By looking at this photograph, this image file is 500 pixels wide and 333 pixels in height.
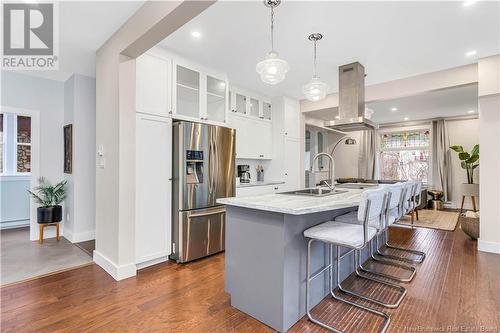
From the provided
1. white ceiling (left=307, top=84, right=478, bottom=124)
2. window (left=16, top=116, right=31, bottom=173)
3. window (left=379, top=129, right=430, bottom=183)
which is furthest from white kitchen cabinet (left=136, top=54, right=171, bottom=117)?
window (left=379, top=129, right=430, bottom=183)

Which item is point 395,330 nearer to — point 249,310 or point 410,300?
point 410,300

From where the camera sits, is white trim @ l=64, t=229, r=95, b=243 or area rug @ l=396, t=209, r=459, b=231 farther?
area rug @ l=396, t=209, r=459, b=231

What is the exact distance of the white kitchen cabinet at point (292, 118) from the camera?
5172 mm

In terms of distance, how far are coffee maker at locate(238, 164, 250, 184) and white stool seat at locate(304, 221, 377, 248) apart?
2.82 metres

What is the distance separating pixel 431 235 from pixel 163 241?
443 centimetres

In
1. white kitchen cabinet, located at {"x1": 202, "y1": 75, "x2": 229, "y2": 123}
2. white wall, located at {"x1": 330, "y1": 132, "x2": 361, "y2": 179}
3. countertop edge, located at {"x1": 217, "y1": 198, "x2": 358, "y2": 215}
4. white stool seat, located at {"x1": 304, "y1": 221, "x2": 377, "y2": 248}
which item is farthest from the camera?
white wall, located at {"x1": 330, "y1": 132, "x2": 361, "y2": 179}

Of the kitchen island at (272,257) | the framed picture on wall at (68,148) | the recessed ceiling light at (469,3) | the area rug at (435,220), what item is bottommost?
the area rug at (435,220)

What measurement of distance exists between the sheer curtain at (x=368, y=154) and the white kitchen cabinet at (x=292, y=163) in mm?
3811

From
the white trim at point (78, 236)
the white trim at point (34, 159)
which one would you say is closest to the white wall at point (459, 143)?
the white trim at point (78, 236)

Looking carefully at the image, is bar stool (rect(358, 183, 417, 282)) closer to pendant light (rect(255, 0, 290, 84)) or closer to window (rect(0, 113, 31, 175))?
pendant light (rect(255, 0, 290, 84))

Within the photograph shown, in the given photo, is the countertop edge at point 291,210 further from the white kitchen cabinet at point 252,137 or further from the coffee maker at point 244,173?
the coffee maker at point 244,173

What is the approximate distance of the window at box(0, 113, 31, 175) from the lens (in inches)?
186

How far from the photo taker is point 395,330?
5.95 feet

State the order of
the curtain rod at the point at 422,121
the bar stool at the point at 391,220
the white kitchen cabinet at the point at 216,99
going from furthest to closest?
the curtain rod at the point at 422,121, the white kitchen cabinet at the point at 216,99, the bar stool at the point at 391,220
